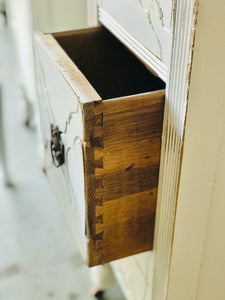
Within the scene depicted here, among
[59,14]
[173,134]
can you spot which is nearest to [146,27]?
[173,134]

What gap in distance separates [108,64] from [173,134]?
31cm

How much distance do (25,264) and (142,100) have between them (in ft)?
2.75

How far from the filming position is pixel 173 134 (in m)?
0.64

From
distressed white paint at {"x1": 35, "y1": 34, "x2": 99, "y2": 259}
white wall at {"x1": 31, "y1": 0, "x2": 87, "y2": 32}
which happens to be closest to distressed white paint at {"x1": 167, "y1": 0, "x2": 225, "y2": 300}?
distressed white paint at {"x1": 35, "y1": 34, "x2": 99, "y2": 259}

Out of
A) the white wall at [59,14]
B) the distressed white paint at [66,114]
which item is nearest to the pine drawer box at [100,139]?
the distressed white paint at [66,114]

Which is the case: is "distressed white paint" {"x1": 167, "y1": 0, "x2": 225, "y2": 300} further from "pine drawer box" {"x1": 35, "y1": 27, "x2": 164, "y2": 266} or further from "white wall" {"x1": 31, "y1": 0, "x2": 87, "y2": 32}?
"white wall" {"x1": 31, "y1": 0, "x2": 87, "y2": 32}

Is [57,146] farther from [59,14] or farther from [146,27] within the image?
[59,14]

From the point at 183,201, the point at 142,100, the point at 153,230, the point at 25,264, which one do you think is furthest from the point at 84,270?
the point at 142,100

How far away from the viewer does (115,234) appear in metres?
0.74

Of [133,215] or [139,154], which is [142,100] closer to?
[139,154]

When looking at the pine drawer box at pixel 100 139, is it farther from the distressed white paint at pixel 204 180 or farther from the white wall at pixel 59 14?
the white wall at pixel 59 14

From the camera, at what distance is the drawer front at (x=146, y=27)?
2.02 feet

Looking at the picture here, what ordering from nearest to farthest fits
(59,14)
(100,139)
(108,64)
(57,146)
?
(100,139), (57,146), (108,64), (59,14)

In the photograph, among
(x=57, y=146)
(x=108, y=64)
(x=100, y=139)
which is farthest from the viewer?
(x=108, y=64)
